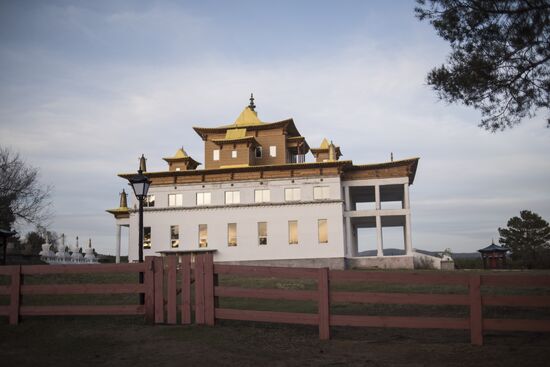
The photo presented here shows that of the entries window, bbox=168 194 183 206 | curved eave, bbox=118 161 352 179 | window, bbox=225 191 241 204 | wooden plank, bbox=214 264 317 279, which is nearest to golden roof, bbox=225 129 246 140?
curved eave, bbox=118 161 352 179

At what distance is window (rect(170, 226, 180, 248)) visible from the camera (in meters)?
50.4

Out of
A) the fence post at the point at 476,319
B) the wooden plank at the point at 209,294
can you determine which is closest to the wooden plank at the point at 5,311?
the wooden plank at the point at 209,294

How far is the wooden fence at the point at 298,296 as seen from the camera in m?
9.84

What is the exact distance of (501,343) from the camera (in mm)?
10023

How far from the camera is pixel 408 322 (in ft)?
32.9

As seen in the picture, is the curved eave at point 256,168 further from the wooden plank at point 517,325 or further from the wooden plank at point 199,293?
the wooden plank at point 517,325

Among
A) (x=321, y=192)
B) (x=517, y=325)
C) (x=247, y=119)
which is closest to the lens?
(x=517, y=325)

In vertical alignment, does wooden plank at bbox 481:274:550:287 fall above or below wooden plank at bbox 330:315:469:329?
above

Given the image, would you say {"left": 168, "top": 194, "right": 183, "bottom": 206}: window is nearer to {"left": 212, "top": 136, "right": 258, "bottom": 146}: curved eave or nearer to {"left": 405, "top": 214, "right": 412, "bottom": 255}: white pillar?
{"left": 212, "top": 136, "right": 258, "bottom": 146}: curved eave

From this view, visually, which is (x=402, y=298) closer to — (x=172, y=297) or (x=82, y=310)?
(x=172, y=297)

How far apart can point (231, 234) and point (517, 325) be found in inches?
1604

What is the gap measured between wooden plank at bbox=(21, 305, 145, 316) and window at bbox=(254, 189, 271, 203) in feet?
122

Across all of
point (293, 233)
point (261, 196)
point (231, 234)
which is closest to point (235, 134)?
point (261, 196)

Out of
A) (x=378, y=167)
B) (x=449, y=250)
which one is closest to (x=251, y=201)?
(x=378, y=167)
